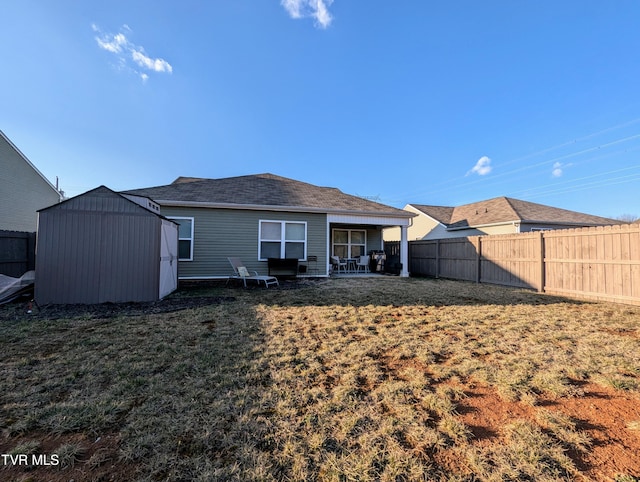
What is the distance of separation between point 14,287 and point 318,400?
7.58 m

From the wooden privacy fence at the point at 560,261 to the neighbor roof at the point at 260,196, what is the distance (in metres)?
3.13

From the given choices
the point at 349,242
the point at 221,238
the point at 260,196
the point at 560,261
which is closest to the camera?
the point at 560,261

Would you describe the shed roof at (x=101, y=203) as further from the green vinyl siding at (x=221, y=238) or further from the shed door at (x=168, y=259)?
the green vinyl siding at (x=221, y=238)

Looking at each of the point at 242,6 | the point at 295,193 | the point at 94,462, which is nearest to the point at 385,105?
the point at 295,193

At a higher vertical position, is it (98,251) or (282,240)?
(282,240)

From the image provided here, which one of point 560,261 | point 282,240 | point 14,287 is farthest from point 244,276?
point 560,261

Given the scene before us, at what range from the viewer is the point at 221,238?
9812mm

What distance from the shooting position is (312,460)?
1.60 m

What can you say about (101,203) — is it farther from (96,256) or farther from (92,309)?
(92,309)

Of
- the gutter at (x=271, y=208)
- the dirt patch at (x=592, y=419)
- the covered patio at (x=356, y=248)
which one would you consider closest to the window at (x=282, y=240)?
the gutter at (x=271, y=208)

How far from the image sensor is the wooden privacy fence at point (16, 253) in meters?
7.19

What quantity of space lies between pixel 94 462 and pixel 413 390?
7.49ft

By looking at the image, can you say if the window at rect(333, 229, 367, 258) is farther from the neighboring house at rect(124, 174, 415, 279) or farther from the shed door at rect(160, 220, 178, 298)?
the shed door at rect(160, 220, 178, 298)

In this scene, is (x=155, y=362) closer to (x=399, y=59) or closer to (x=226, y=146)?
(x=399, y=59)
